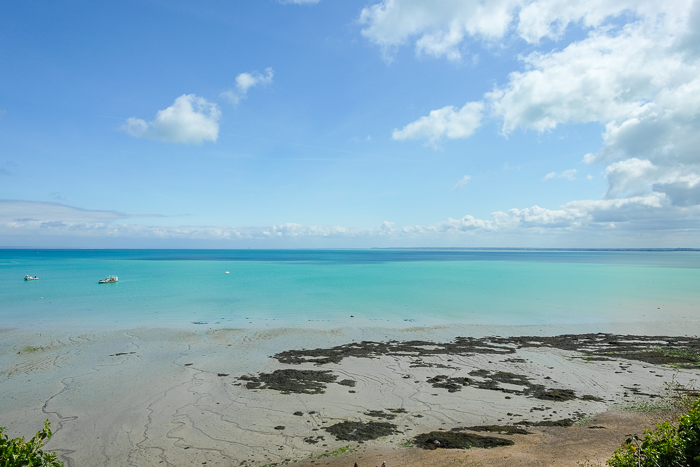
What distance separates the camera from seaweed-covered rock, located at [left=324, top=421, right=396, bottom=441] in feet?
34.9

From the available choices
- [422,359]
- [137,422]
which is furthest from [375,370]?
[137,422]

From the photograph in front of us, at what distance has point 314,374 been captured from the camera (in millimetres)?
15844

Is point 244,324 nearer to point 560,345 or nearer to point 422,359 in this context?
point 422,359

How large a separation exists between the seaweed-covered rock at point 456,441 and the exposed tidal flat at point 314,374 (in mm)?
290

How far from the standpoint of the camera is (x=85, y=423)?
11703 mm

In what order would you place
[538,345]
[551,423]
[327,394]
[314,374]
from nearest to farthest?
1. [551,423]
2. [327,394]
3. [314,374]
4. [538,345]

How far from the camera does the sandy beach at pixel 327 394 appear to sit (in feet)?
32.9

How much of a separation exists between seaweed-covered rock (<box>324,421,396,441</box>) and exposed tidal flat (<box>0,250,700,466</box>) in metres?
0.06

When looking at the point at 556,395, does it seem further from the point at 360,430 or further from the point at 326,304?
the point at 326,304

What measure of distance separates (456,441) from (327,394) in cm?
506

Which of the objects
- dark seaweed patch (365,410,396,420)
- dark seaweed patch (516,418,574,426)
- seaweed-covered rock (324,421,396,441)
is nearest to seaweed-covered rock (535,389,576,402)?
dark seaweed patch (516,418,574,426)

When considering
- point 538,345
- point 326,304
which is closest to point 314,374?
point 538,345

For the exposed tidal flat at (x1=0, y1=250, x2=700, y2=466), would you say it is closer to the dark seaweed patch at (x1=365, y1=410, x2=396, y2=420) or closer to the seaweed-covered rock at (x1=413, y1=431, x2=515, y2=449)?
the dark seaweed patch at (x1=365, y1=410, x2=396, y2=420)

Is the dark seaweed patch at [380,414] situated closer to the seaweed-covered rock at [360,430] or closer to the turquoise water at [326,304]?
the seaweed-covered rock at [360,430]
